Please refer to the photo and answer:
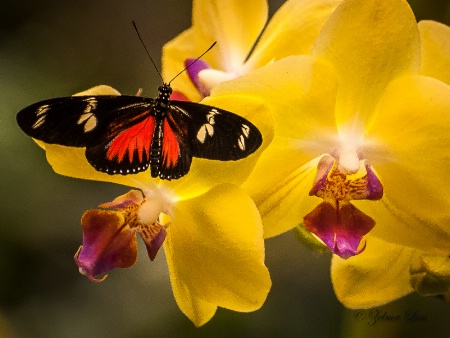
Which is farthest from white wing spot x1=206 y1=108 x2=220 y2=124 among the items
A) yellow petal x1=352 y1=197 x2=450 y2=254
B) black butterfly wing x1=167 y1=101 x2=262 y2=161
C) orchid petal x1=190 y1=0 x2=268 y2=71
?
orchid petal x1=190 y1=0 x2=268 y2=71

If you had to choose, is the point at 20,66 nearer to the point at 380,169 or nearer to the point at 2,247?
the point at 2,247

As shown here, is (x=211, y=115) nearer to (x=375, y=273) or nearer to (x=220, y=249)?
(x=220, y=249)

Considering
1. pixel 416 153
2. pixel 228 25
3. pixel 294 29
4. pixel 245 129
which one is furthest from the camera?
pixel 228 25

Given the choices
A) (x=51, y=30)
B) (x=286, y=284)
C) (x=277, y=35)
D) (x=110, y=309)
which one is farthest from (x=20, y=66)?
(x=277, y=35)

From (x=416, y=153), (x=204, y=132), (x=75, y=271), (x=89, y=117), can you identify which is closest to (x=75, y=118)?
(x=89, y=117)

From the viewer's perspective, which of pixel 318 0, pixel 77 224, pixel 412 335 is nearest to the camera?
pixel 318 0

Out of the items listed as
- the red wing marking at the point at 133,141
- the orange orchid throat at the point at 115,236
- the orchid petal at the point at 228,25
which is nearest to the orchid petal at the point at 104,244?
the orange orchid throat at the point at 115,236

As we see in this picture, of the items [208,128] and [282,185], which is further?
[282,185]
